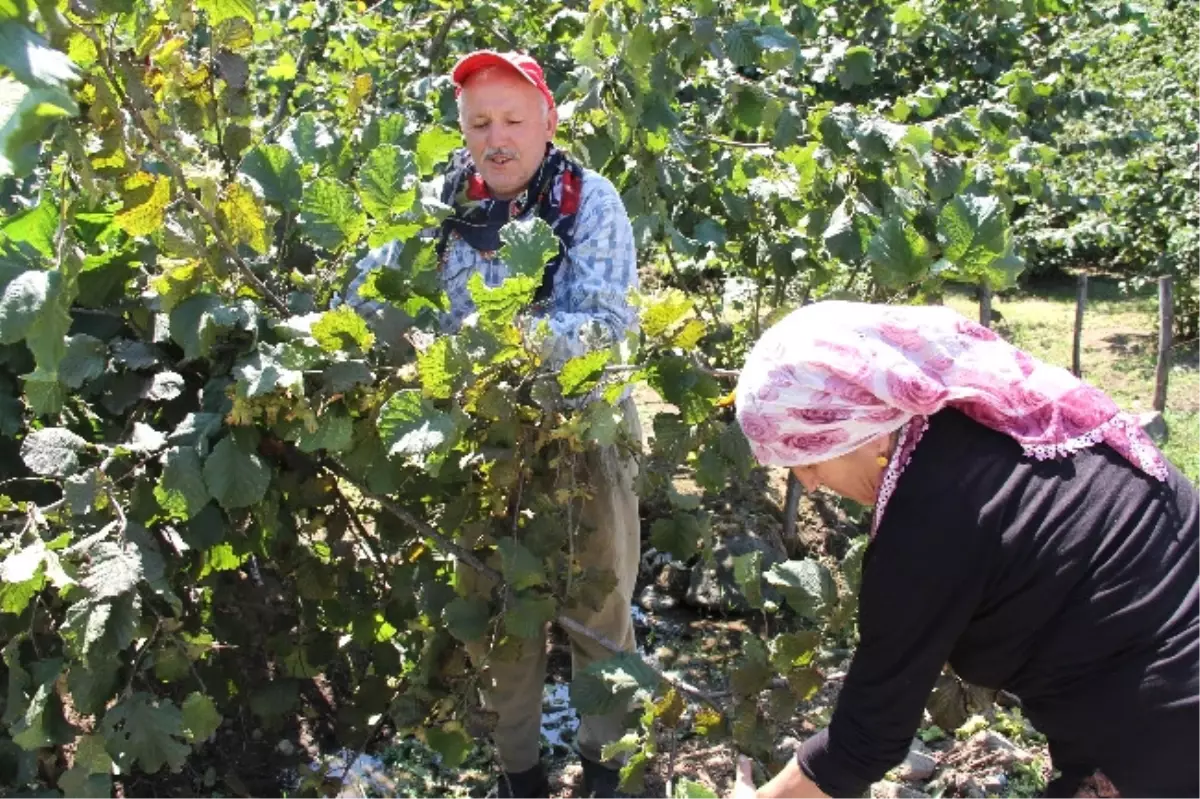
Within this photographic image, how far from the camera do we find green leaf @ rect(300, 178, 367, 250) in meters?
1.95

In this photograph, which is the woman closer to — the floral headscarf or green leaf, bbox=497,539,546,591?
the floral headscarf

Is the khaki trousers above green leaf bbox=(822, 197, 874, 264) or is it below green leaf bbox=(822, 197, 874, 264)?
below

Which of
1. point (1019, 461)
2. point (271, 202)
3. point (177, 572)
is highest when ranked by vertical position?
point (271, 202)

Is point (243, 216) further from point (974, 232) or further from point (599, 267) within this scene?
point (974, 232)

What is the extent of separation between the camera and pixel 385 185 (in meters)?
1.93

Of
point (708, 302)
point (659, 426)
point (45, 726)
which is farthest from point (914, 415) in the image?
point (708, 302)

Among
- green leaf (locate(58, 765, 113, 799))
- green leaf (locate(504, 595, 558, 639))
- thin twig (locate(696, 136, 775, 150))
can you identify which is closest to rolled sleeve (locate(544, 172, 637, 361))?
green leaf (locate(504, 595, 558, 639))

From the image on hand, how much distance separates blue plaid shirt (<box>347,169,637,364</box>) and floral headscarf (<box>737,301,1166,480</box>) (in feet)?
2.06

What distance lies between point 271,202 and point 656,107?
1.33 meters

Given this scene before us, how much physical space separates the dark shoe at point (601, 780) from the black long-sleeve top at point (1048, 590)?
→ 130cm

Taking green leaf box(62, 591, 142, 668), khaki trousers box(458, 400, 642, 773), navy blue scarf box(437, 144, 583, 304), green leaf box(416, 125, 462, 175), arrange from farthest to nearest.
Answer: khaki trousers box(458, 400, 642, 773), navy blue scarf box(437, 144, 583, 304), green leaf box(416, 125, 462, 175), green leaf box(62, 591, 142, 668)

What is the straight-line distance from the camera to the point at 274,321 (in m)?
2.00

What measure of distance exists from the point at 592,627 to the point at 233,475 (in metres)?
1.01

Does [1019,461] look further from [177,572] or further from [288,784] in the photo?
[288,784]
